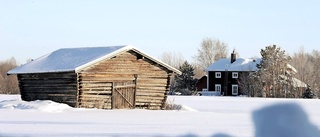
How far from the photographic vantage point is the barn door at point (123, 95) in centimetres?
2420

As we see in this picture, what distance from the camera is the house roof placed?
2350cm

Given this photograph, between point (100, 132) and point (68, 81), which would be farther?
point (68, 81)

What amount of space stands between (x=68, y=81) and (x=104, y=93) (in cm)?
185

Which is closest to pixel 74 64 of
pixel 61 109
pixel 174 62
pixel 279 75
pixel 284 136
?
pixel 61 109

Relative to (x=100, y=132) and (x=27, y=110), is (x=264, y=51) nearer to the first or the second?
(x=27, y=110)

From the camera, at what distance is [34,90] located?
25.5 metres

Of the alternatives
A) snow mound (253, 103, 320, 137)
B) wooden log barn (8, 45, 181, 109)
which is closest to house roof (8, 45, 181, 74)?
wooden log barn (8, 45, 181, 109)

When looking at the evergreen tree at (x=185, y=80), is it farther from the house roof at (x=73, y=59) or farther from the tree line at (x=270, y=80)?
the house roof at (x=73, y=59)

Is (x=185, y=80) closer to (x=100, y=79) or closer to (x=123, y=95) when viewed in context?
Answer: (x=123, y=95)

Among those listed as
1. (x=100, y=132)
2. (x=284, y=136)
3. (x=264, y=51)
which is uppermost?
(x=264, y=51)

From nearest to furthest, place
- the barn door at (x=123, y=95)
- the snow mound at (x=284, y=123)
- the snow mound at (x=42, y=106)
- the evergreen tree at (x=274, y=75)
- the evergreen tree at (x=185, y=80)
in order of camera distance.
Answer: the snow mound at (x=284, y=123) < the snow mound at (x=42, y=106) < the barn door at (x=123, y=95) < the evergreen tree at (x=274, y=75) < the evergreen tree at (x=185, y=80)

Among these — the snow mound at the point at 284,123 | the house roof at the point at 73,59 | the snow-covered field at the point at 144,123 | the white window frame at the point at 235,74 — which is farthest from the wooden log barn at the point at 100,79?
the white window frame at the point at 235,74

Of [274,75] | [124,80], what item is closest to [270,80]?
[274,75]

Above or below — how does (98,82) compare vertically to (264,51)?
below
